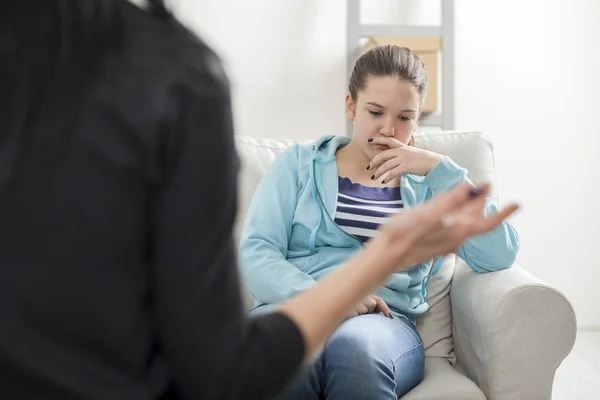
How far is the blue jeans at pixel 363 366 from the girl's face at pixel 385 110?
431 mm

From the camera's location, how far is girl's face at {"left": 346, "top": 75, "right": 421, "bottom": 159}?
163 centimetres

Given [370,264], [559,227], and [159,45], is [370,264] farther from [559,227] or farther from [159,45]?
[559,227]

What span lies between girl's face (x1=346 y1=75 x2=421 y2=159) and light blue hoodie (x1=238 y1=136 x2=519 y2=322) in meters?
0.11

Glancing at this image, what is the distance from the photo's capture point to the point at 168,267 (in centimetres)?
50

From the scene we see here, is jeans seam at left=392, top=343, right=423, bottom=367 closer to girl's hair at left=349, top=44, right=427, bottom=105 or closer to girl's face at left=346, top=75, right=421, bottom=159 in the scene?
girl's face at left=346, top=75, right=421, bottom=159

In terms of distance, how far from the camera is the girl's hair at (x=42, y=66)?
0.48 meters

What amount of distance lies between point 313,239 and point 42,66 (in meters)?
1.15

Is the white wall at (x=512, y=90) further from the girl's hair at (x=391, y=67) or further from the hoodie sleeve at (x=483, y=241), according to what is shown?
the hoodie sleeve at (x=483, y=241)

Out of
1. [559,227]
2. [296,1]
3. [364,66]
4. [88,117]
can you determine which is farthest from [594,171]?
[88,117]

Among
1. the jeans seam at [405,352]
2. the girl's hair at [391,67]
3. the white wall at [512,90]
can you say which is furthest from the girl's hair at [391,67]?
the white wall at [512,90]

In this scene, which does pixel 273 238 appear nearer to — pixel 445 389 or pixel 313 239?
pixel 313 239

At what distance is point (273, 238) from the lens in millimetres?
1603

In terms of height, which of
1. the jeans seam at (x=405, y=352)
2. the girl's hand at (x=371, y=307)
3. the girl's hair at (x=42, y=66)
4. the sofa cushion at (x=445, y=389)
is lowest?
the sofa cushion at (x=445, y=389)

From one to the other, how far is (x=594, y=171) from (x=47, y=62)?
280 centimetres
